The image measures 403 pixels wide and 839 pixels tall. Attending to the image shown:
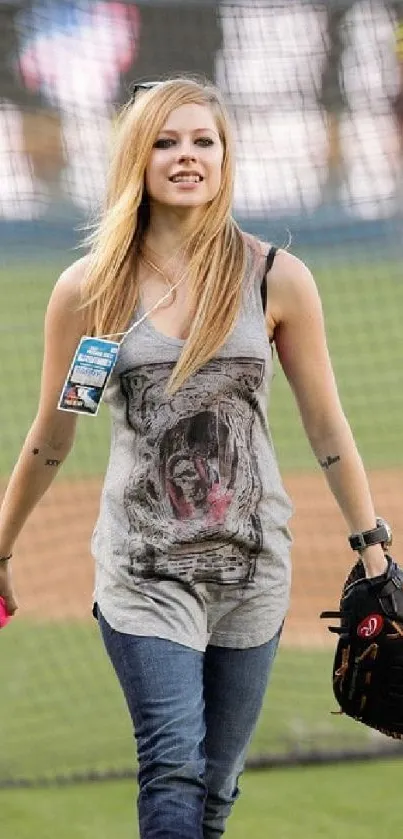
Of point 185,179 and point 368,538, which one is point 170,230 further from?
point 368,538

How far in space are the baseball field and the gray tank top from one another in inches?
58.0

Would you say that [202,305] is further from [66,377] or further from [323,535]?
[323,535]

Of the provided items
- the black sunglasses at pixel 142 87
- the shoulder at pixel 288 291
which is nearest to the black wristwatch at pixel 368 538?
the shoulder at pixel 288 291

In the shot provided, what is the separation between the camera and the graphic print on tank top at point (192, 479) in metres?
3.07

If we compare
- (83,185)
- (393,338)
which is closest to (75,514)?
(83,185)

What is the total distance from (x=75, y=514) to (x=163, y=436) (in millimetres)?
5667

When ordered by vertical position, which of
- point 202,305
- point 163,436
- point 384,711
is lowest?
point 384,711

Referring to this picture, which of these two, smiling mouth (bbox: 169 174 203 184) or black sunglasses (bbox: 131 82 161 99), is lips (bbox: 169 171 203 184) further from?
black sunglasses (bbox: 131 82 161 99)

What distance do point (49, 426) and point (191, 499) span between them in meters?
0.42

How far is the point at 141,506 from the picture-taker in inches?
122

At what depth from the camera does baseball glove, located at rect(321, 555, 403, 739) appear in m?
3.29

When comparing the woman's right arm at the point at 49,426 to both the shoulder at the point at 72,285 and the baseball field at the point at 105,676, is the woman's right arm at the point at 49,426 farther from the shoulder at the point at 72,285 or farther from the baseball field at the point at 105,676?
the baseball field at the point at 105,676

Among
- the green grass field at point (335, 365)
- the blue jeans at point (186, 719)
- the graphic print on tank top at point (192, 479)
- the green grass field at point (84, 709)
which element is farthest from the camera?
the green grass field at point (335, 365)

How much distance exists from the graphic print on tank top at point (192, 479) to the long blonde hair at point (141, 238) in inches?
4.1
